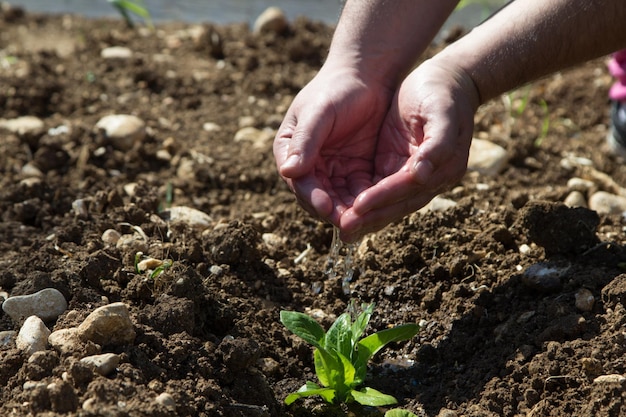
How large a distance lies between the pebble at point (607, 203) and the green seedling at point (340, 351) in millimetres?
1283

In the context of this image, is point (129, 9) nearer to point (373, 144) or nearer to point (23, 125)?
point (23, 125)

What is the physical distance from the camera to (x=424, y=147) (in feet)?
7.15

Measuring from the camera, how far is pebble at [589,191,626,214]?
317cm

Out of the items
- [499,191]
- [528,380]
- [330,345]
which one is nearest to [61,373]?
[330,345]

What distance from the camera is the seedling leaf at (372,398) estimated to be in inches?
82.4

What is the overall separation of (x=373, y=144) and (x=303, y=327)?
70cm

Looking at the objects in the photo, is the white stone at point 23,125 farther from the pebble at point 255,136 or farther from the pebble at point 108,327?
the pebble at point 108,327

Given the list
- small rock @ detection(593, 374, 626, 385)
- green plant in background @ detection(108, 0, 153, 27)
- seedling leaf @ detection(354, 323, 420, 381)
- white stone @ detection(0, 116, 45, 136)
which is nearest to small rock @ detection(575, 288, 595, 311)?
small rock @ detection(593, 374, 626, 385)

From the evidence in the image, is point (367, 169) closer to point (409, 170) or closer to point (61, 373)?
point (409, 170)

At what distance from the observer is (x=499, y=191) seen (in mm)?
3193

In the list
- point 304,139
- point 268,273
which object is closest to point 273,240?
point 268,273

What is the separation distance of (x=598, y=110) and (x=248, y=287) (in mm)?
2451

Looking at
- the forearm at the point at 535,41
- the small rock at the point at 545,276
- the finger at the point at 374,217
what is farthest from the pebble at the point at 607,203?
the finger at the point at 374,217

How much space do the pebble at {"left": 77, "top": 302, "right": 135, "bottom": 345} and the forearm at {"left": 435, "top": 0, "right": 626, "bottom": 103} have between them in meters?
1.15
